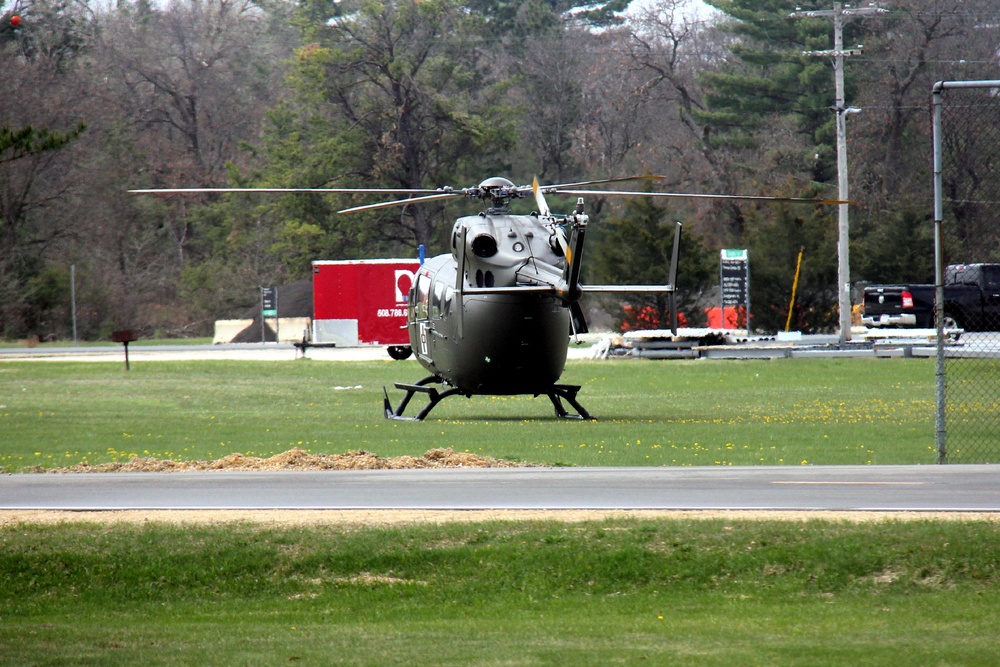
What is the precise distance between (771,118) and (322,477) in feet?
189

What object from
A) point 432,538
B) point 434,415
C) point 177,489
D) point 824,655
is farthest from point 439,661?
point 434,415

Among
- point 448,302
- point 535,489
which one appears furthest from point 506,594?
point 448,302

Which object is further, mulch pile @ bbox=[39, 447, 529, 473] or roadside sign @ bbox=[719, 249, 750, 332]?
roadside sign @ bbox=[719, 249, 750, 332]

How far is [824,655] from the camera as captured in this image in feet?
24.8

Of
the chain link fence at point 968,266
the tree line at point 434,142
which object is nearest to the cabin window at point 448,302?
the chain link fence at point 968,266

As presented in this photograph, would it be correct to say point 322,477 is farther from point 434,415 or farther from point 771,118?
point 771,118

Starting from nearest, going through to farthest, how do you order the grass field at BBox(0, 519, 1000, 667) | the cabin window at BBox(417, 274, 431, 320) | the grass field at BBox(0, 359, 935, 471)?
the grass field at BBox(0, 519, 1000, 667)
the grass field at BBox(0, 359, 935, 471)
the cabin window at BBox(417, 274, 431, 320)

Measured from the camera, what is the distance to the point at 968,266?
42.3 metres

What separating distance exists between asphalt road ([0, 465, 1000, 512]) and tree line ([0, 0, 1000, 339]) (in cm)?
3799

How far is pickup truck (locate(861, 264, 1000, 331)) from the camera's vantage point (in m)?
42.5

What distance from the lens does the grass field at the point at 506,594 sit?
7812mm

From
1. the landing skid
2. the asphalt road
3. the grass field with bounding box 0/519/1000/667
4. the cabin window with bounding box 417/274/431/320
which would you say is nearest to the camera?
the grass field with bounding box 0/519/1000/667

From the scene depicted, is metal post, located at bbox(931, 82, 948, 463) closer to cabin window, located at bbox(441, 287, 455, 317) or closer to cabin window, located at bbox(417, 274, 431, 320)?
cabin window, located at bbox(441, 287, 455, 317)

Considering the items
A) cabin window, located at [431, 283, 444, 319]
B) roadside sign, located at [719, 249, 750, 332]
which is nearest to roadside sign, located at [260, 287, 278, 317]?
roadside sign, located at [719, 249, 750, 332]
